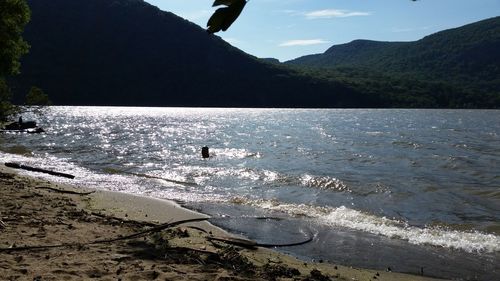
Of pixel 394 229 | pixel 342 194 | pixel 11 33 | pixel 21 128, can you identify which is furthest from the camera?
pixel 21 128

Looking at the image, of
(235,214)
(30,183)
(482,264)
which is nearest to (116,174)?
(30,183)

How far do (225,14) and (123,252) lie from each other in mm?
7634

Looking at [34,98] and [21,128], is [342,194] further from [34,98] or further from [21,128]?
[21,128]

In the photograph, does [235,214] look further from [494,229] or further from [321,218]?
[494,229]

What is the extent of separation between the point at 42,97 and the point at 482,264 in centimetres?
3243

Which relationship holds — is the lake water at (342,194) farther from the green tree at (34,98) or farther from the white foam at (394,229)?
the green tree at (34,98)

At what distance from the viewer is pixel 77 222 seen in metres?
11.0

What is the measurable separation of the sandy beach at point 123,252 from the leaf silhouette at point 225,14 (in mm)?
6193

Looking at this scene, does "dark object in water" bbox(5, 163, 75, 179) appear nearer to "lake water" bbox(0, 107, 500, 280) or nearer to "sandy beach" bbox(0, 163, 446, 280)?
"lake water" bbox(0, 107, 500, 280)

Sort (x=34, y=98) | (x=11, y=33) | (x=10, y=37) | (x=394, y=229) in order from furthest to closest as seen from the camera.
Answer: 1. (x=34, y=98)
2. (x=11, y=33)
3. (x=10, y=37)
4. (x=394, y=229)

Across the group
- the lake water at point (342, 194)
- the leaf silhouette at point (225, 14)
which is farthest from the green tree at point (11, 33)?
the leaf silhouette at point (225, 14)

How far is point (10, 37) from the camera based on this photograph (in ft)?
80.3

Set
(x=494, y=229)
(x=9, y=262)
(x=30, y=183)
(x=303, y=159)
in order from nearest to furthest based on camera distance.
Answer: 1. (x=9, y=262)
2. (x=494, y=229)
3. (x=30, y=183)
4. (x=303, y=159)

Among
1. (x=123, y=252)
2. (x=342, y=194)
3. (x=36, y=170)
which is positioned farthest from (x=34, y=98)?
(x=123, y=252)
